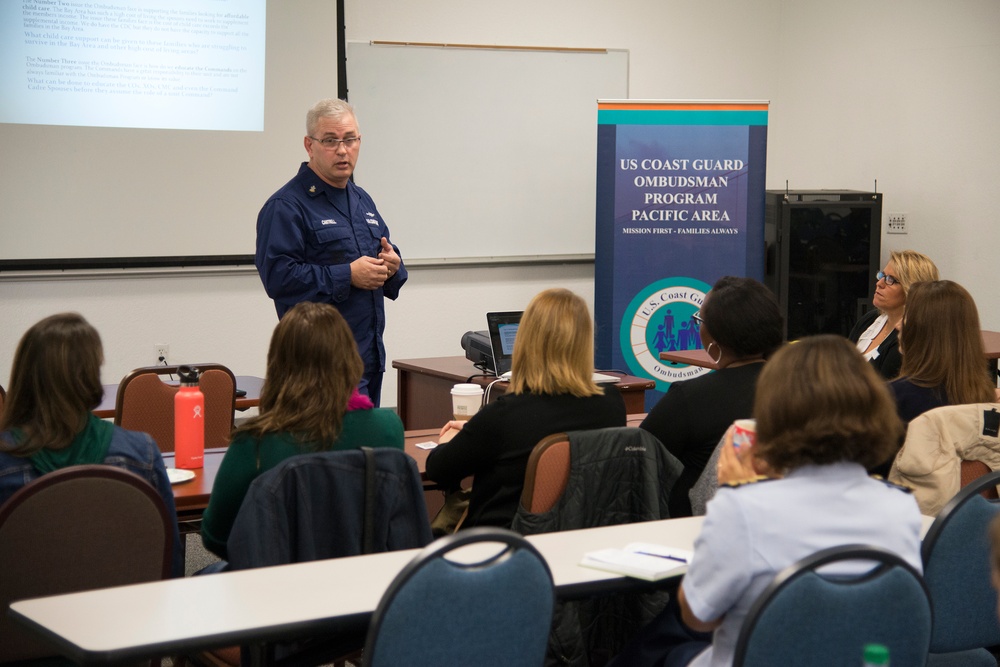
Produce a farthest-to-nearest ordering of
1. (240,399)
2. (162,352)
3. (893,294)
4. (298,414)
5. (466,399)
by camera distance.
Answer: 1. (162,352)
2. (893,294)
3. (240,399)
4. (466,399)
5. (298,414)

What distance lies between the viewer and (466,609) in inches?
66.4

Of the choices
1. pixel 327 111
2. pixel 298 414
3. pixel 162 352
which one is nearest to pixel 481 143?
pixel 162 352

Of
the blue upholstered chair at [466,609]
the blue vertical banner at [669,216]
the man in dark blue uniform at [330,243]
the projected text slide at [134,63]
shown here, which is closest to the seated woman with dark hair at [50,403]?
the blue upholstered chair at [466,609]

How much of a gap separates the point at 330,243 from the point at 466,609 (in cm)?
237

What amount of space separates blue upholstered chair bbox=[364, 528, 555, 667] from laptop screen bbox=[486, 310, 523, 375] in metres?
2.43

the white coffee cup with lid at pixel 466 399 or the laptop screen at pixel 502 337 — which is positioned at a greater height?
the laptop screen at pixel 502 337

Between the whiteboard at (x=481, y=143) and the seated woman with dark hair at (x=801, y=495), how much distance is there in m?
4.89

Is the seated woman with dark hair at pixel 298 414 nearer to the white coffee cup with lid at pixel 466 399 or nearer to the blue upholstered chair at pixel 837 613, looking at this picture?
the white coffee cup with lid at pixel 466 399

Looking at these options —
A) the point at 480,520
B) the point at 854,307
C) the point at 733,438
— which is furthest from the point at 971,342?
the point at 854,307

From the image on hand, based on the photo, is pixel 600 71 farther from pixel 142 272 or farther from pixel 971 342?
pixel 971 342

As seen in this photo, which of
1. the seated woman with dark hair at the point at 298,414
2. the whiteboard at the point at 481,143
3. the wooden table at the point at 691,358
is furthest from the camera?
the whiteboard at the point at 481,143

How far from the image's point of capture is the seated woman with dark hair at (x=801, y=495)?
1684 millimetres

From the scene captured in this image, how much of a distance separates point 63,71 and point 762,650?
491cm

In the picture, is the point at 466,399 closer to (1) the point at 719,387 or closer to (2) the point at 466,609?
(1) the point at 719,387
